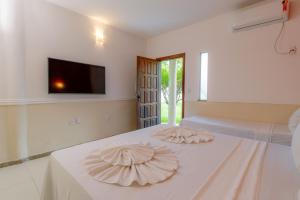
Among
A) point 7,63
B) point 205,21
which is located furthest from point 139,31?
point 7,63

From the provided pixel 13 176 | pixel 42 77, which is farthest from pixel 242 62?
pixel 13 176

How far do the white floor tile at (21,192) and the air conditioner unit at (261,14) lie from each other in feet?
12.0

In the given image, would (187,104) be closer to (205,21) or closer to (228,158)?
(205,21)

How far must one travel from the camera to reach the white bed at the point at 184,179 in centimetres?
70

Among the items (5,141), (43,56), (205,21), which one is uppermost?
(205,21)

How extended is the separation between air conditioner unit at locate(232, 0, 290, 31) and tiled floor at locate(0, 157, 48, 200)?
3.67 meters

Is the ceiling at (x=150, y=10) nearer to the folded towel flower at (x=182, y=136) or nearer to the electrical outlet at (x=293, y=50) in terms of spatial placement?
the electrical outlet at (x=293, y=50)

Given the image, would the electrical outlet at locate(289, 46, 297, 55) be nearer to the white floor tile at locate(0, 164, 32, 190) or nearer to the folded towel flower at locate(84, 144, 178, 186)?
the folded towel flower at locate(84, 144, 178, 186)

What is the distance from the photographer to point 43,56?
2422 millimetres

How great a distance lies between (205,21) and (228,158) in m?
2.85

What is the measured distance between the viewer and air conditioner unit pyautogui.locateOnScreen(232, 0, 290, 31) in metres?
2.26

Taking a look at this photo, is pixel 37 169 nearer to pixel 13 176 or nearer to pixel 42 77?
pixel 13 176

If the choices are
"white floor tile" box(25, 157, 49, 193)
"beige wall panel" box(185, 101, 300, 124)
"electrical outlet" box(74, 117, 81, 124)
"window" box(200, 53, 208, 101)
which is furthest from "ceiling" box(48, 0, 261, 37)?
"white floor tile" box(25, 157, 49, 193)

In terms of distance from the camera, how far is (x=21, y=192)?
63.9 inches
